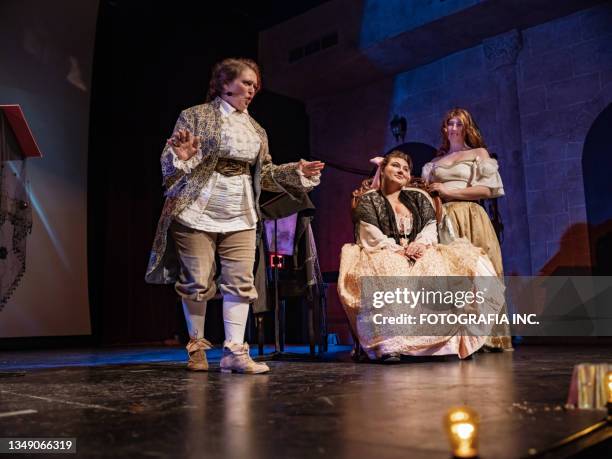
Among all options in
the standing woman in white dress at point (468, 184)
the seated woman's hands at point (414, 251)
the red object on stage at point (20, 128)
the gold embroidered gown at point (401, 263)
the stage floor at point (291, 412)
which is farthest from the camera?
the standing woman in white dress at point (468, 184)

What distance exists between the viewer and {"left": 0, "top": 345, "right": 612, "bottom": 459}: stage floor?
113 centimetres

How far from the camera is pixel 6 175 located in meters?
2.68

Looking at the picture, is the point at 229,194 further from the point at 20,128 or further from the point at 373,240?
the point at 373,240

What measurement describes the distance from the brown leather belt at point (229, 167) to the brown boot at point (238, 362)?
818mm

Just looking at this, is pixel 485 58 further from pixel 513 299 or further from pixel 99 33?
pixel 99 33

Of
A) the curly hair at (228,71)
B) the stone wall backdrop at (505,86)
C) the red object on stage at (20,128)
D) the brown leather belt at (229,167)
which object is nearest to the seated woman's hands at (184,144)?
the brown leather belt at (229,167)

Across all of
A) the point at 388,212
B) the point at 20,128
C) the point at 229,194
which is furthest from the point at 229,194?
the point at 388,212

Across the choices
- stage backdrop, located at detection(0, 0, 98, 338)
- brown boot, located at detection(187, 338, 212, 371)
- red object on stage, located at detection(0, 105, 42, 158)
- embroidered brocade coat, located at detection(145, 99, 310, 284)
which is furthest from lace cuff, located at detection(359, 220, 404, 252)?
stage backdrop, located at detection(0, 0, 98, 338)

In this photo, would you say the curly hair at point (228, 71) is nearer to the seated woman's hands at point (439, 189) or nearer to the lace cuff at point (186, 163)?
the lace cuff at point (186, 163)

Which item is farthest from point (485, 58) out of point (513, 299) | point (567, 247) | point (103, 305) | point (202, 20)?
point (103, 305)

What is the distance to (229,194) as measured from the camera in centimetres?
285

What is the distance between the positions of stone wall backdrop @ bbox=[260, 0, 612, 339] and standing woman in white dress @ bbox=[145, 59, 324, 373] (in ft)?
12.1

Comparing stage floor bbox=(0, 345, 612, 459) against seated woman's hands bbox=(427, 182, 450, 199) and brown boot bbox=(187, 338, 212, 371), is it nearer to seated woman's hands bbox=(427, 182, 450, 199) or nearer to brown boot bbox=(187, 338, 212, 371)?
brown boot bbox=(187, 338, 212, 371)

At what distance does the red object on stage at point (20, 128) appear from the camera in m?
2.55
